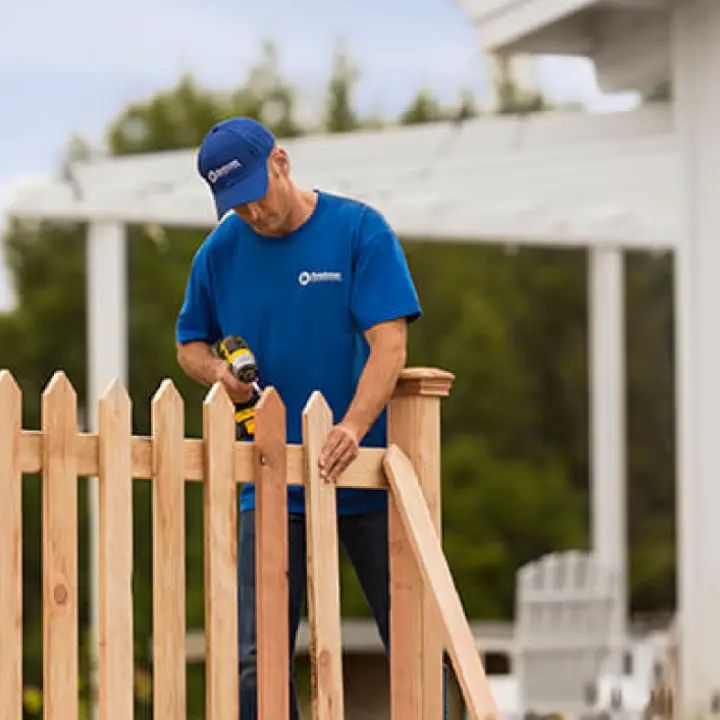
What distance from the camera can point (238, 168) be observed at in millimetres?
3703

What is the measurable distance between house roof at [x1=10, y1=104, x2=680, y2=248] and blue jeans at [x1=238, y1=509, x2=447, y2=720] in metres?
4.45

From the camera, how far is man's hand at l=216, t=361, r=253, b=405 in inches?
152

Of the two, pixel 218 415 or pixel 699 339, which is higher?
pixel 699 339

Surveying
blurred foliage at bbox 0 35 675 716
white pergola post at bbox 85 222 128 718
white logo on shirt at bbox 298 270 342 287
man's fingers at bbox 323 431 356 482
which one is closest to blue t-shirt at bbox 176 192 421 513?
white logo on shirt at bbox 298 270 342 287

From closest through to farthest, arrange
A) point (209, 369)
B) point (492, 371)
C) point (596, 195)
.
Answer: point (209, 369)
point (596, 195)
point (492, 371)

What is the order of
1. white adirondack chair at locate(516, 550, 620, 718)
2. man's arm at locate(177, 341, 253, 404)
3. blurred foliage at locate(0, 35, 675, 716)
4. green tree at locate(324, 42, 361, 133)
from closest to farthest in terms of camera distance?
man's arm at locate(177, 341, 253, 404) → white adirondack chair at locate(516, 550, 620, 718) → blurred foliage at locate(0, 35, 675, 716) → green tree at locate(324, 42, 361, 133)

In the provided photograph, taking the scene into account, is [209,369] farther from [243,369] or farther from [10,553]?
[10,553]

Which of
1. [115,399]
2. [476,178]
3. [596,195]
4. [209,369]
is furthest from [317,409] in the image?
[596,195]

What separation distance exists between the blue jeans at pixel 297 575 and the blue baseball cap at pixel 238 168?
26.0 inches

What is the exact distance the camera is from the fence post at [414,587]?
3957 mm

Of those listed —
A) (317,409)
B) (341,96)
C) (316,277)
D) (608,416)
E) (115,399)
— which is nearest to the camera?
(115,399)

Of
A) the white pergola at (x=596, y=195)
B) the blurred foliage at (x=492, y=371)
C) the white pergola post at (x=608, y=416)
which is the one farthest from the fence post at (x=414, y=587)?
the blurred foliage at (x=492, y=371)

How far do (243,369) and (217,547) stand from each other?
0.42 m

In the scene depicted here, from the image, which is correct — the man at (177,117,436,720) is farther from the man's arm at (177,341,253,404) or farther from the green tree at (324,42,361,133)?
the green tree at (324,42,361,133)
